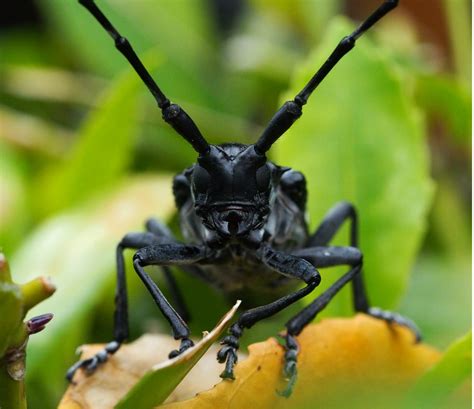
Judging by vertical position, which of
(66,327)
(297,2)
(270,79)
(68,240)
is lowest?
(66,327)

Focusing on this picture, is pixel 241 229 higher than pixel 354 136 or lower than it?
lower

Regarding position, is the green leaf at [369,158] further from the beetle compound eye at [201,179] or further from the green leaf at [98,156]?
the green leaf at [98,156]

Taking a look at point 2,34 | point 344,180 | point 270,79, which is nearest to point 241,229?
point 344,180

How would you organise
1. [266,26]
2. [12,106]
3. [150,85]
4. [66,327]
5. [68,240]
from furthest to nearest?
[266,26] → [12,106] → [68,240] → [66,327] → [150,85]

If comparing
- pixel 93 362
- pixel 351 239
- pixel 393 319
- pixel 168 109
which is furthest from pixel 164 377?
pixel 351 239

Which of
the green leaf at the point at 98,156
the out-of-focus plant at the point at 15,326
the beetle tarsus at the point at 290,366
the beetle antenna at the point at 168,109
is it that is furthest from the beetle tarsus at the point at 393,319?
the green leaf at the point at 98,156

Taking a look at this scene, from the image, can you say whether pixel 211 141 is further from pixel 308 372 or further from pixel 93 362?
pixel 308 372

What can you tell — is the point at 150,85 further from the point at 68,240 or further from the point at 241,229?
the point at 68,240
